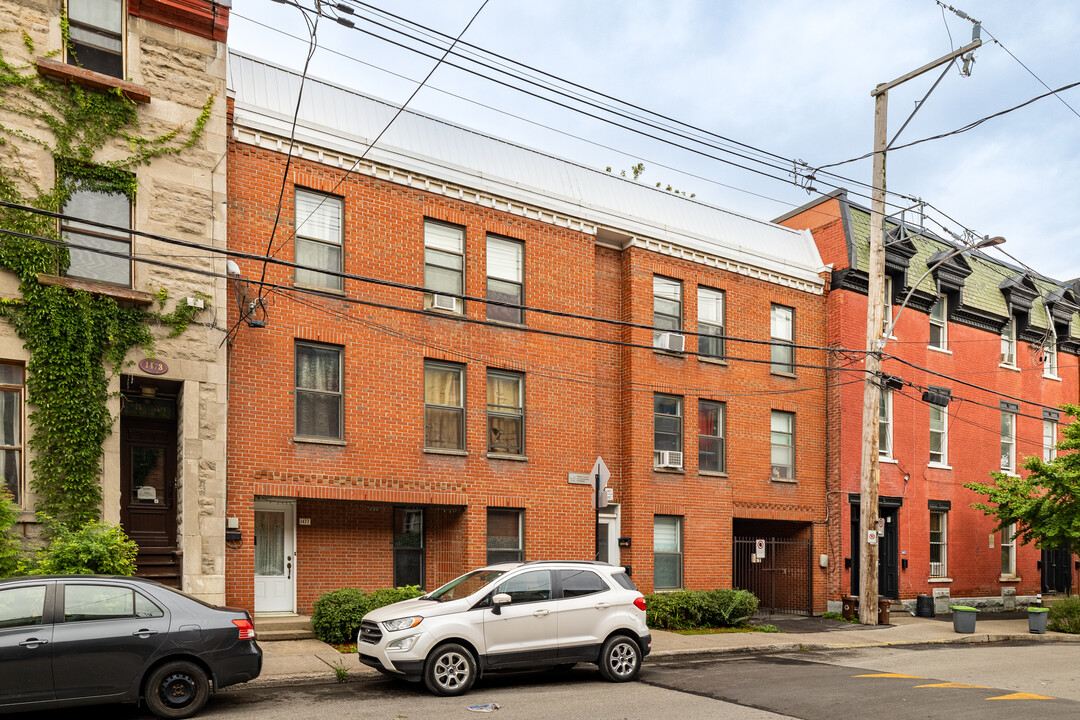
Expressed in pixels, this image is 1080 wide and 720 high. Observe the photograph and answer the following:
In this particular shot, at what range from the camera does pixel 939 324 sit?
2783 centimetres

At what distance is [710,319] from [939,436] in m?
9.64

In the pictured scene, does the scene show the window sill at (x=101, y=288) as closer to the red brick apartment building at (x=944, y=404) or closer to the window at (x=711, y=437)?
the window at (x=711, y=437)

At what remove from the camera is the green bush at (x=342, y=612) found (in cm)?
1501

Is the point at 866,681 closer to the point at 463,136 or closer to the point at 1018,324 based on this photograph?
the point at 463,136

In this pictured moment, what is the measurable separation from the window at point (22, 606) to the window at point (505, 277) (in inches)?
441

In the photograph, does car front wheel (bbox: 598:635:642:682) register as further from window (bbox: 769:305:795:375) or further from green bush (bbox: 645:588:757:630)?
window (bbox: 769:305:795:375)

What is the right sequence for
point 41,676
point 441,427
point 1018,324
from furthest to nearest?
point 1018,324 → point 441,427 → point 41,676

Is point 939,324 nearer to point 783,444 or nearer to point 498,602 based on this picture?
point 783,444

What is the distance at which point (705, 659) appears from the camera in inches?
623

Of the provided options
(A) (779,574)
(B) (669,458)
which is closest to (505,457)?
(B) (669,458)

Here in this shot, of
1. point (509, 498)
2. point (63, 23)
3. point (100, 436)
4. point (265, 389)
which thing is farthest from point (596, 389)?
point (63, 23)

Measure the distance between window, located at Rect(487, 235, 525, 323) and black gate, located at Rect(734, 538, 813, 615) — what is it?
31.5ft

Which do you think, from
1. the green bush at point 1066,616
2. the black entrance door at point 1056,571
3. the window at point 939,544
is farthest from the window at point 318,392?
the black entrance door at point 1056,571

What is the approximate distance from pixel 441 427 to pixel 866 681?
918 centimetres
